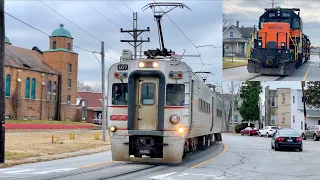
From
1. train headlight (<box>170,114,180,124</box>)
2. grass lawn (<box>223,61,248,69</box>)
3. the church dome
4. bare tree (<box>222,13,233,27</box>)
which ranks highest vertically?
the church dome

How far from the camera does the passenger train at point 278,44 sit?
42.7 meters

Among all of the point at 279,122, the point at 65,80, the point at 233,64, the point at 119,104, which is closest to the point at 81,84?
the point at 65,80

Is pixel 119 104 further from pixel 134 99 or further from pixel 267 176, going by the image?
pixel 267 176

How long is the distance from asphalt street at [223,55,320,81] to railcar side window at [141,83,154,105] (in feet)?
91.9

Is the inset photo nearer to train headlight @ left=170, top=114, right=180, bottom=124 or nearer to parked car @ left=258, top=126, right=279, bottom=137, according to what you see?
parked car @ left=258, top=126, right=279, bottom=137

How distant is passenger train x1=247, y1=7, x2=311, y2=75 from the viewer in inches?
1682

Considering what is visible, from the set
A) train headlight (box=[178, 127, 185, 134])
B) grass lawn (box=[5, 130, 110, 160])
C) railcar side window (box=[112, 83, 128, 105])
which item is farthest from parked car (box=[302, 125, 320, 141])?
railcar side window (box=[112, 83, 128, 105])

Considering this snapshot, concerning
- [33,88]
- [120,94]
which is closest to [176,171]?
[120,94]

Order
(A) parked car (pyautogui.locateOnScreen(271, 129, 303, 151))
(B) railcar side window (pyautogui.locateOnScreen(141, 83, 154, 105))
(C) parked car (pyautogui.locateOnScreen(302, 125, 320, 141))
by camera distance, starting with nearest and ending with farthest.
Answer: (B) railcar side window (pyautogui.locateOnScreen(141, 83, 154, 105)) → (A) parked car (pyautogui.locateOnScreen(271, 129, 303, 151)) → (C) parked car (pyautogui.locateOnScreen(302, 125, 320, 141))

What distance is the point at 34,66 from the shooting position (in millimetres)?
85688

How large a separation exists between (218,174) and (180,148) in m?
1.84

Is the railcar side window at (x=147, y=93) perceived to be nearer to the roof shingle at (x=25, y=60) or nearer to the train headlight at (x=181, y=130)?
the train headlight at (x=181, y=130)


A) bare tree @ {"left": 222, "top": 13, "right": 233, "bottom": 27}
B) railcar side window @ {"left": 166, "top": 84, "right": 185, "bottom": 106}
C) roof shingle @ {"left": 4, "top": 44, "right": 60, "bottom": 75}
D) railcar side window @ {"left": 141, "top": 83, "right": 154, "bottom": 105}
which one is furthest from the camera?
roof shingle @ {"left": 4, "top": 44, "right": 60, "bottom": 75}

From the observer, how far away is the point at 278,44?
141 feet
